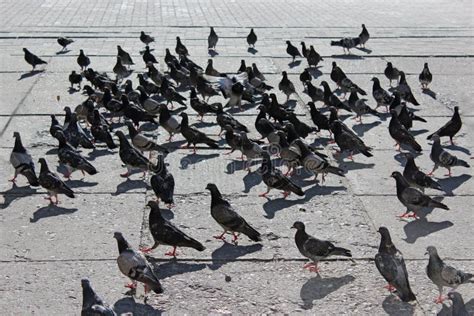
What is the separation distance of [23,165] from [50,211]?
101cm

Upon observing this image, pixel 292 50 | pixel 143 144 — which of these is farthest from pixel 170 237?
pixel 292 50

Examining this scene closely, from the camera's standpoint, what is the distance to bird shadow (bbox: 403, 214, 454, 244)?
7836mm

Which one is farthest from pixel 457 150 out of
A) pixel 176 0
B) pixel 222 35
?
pixel 176 0

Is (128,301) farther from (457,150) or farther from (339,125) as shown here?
(457,150)

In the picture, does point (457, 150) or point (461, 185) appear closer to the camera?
point (461, 185)

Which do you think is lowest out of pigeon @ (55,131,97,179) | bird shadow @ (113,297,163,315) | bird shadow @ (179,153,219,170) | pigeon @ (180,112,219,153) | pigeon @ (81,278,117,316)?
bird shadow @ (179,153,219,170)

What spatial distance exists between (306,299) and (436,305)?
1.15m

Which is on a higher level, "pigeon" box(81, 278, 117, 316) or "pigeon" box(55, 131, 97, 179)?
"pigeon" box(81, 278, 117, 316)

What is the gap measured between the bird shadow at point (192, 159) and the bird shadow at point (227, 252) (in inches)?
107

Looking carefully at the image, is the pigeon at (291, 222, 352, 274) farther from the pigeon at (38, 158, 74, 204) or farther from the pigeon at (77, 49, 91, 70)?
the pigeon at (77, 49, 91, 70)

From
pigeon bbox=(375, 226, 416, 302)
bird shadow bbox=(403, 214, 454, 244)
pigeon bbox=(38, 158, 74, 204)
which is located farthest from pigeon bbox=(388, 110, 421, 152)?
pigeon bbox=(38, 158, 74, 204)

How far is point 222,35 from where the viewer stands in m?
20.1

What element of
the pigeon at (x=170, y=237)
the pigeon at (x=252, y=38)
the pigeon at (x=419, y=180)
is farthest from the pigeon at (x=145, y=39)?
the pigeon at (x=170, y=237)

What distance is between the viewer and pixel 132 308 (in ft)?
20.8
